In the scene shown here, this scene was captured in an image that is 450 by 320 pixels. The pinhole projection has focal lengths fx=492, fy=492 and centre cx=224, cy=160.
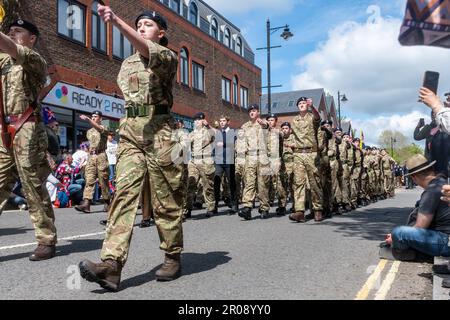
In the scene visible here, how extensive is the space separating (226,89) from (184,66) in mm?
6415

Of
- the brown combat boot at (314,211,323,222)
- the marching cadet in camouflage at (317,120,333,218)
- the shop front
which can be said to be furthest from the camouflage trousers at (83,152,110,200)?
the shop front

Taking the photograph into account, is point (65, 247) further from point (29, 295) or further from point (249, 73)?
point (249, 73)

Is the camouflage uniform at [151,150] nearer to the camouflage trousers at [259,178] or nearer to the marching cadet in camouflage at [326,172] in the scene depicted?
the camouflage trousers at [259,178]

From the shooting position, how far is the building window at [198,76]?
1090 inches

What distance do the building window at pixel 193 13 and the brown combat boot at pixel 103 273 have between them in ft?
84.7

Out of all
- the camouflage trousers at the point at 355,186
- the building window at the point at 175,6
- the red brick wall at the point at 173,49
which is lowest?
the camouflage trousers at the point at 355,186

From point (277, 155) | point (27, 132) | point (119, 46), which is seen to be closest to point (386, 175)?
point (277, 155)

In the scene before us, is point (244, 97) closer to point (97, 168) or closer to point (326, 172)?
point (326, 172)

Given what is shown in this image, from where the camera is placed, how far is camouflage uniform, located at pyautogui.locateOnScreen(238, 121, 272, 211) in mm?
9516

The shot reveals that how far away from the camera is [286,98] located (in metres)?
68.7

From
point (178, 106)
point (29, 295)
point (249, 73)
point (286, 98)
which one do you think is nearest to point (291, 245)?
point (29, 295)

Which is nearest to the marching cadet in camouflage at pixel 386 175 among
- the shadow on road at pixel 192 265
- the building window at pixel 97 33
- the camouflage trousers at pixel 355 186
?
the camouflage trousers at pixel 355 186

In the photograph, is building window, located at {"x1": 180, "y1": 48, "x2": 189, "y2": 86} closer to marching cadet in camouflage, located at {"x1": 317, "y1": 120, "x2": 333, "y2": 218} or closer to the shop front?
the shop front

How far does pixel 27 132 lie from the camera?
4883mm
